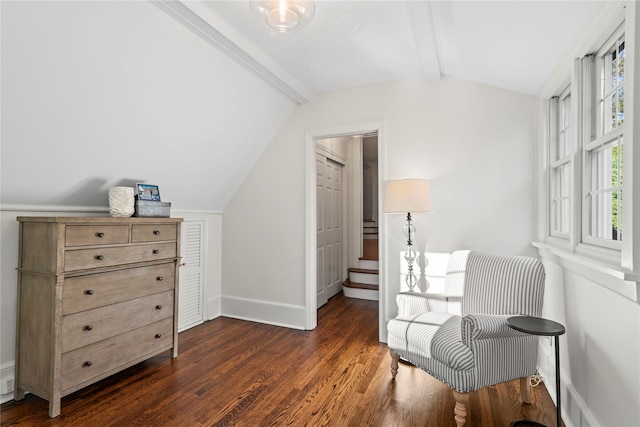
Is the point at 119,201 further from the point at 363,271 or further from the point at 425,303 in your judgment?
the point at 363,271

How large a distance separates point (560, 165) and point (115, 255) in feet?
10.4

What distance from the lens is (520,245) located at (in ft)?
8.88

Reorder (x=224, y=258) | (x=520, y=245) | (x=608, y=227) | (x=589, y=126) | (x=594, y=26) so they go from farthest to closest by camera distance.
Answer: (x=224, y=258), (x=520, y=245), (x=589, y=126), (x=608, y=227), (x=594, y=26)

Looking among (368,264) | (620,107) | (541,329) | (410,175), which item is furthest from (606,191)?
(368,264)

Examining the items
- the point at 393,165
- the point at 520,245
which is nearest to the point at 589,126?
the point at 520,245

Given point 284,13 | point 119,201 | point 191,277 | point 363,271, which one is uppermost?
point 284,13

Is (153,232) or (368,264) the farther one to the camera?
(368,264)

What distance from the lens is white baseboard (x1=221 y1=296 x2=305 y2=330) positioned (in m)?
3.53

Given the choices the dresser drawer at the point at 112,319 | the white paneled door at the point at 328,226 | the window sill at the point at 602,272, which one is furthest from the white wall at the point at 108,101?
the window sill at the point at 602,272

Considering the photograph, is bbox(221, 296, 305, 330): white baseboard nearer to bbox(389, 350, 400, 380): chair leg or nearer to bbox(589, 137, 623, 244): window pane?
bbox(389, 350, 400, 380): chair leg

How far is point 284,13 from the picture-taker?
5.53 ft

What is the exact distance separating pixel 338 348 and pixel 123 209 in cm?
209

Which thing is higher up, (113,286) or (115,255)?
(115,255)

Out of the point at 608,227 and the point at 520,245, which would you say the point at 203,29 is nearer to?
the point at 608,227
